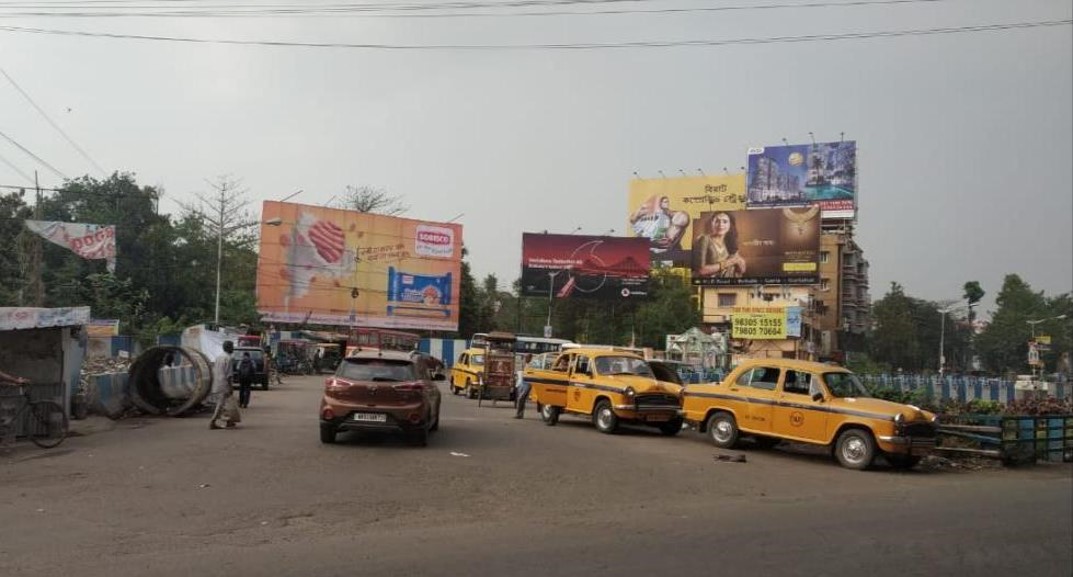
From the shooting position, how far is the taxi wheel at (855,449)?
13719mm

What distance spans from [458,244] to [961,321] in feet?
226

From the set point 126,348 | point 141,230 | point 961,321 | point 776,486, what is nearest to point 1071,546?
point 776,486

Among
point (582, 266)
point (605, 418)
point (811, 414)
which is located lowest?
point (605, 418)

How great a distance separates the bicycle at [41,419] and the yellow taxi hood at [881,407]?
13.4 meters

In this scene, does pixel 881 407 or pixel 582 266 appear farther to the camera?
pixel 582 266

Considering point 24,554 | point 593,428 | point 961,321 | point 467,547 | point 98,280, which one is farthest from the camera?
point 961,321

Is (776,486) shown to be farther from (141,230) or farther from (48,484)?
(141,230)

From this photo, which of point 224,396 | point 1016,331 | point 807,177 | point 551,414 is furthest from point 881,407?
point 807,177

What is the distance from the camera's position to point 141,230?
54125 mm

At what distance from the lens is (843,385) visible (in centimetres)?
1480

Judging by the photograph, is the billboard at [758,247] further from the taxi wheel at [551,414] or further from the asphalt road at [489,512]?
the asphalt road at [489,512]

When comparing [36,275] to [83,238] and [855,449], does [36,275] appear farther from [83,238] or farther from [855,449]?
[855,449]

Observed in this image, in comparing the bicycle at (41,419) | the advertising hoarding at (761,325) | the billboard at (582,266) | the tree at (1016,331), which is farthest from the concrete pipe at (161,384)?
the billboard at (582,266)

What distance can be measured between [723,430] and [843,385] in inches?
101
